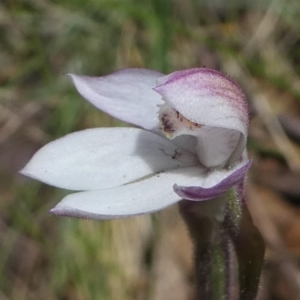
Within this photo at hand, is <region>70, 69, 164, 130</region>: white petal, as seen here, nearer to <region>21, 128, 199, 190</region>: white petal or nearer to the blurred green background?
<region>21, 128, 199, 190</region>: white petal

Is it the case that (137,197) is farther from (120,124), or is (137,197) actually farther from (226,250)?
(120,124)

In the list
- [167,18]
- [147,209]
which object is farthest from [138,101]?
[167,18]

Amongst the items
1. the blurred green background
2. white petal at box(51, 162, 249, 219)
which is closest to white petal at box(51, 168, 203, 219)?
white petal at box(51, 162, 249, 219)

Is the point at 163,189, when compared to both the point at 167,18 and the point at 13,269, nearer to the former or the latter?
the point at 167,18

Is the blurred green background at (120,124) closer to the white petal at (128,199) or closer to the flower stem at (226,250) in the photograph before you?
the flower stem at (226,250)

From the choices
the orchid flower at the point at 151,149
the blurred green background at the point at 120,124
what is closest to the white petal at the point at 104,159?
the orchid flower at the point at 151,149

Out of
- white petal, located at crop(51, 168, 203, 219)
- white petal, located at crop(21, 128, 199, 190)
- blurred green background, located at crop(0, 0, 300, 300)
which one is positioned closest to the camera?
white petal, located at crop(51, 168, 203, 219)

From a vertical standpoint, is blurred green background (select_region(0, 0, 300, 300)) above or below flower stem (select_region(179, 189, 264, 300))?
below

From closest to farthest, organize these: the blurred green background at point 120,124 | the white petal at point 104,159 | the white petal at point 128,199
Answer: the white petal at point 128,199 < the white petal at point 104,159 < the blurred green background at point 120,124

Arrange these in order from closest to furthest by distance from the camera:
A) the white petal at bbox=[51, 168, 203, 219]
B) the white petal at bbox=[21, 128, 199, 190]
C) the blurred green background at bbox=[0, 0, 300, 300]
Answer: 1. the white petal at bbox=[51, 168, 203, 219]
2. the white petal at bbox=[21, 128, 199, 190]
3. the blurred green background at bbox=[0, 0, 300, 300]
